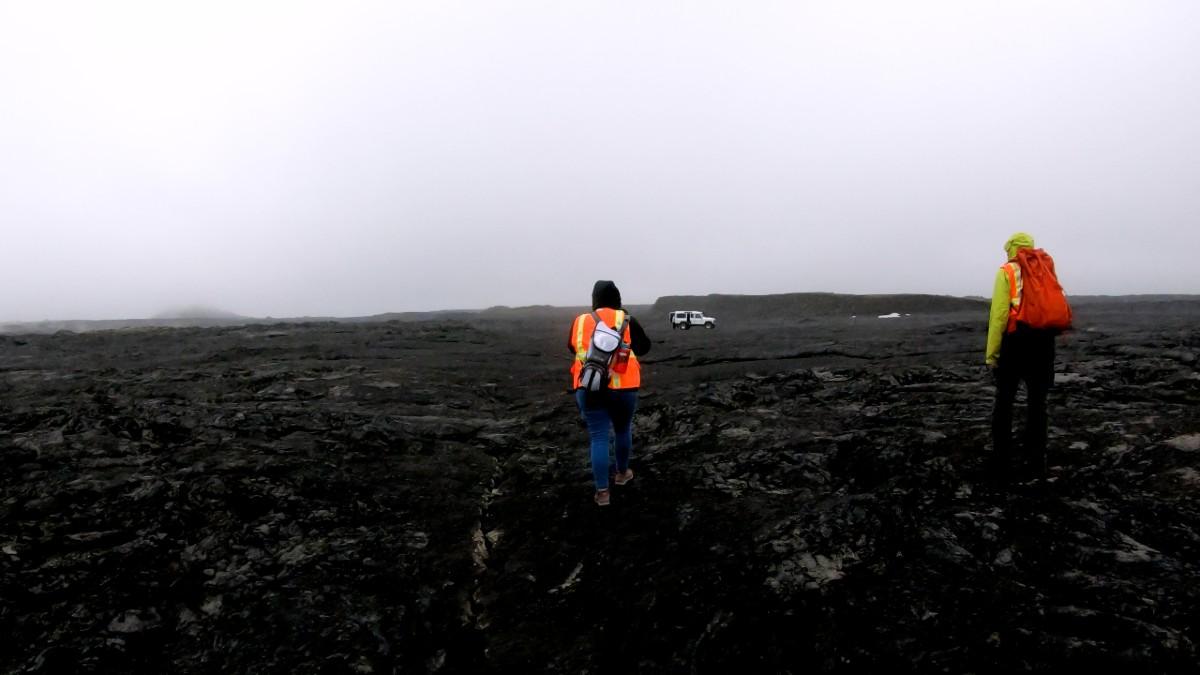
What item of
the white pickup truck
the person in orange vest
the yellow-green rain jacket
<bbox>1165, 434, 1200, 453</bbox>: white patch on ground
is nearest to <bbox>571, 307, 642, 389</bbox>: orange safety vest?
the person in orange vest

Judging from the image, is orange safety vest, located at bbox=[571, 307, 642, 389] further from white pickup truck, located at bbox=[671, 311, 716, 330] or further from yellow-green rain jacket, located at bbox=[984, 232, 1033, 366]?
white pickup truck, located at bbox=[671, 311, 716, 330]

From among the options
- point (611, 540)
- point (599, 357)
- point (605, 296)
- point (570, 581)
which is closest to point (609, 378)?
point (599, 357)

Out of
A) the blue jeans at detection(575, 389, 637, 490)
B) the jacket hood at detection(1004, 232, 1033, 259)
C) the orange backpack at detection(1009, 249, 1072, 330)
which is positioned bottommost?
the blue jeans at detection(575, 389, 637, 490)

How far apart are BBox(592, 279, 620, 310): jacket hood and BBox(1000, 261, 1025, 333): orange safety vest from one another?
3.47 m

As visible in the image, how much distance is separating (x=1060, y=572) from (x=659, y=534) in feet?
9.54

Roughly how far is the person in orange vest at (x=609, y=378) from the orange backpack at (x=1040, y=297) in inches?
130

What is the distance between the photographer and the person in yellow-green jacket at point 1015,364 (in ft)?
17.9

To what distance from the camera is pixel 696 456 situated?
7.62 metres

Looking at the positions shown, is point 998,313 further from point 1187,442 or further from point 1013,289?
point 1187,442

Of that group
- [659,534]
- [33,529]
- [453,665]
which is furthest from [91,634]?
[659,534]

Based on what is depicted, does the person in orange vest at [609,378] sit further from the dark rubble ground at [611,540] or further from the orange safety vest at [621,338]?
the dark rubble ground at [611,540]

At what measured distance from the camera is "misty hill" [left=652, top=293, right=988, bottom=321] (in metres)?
51.6

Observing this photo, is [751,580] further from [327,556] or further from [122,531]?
[122,531]

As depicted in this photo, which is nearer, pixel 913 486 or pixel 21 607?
pixel 21 607
